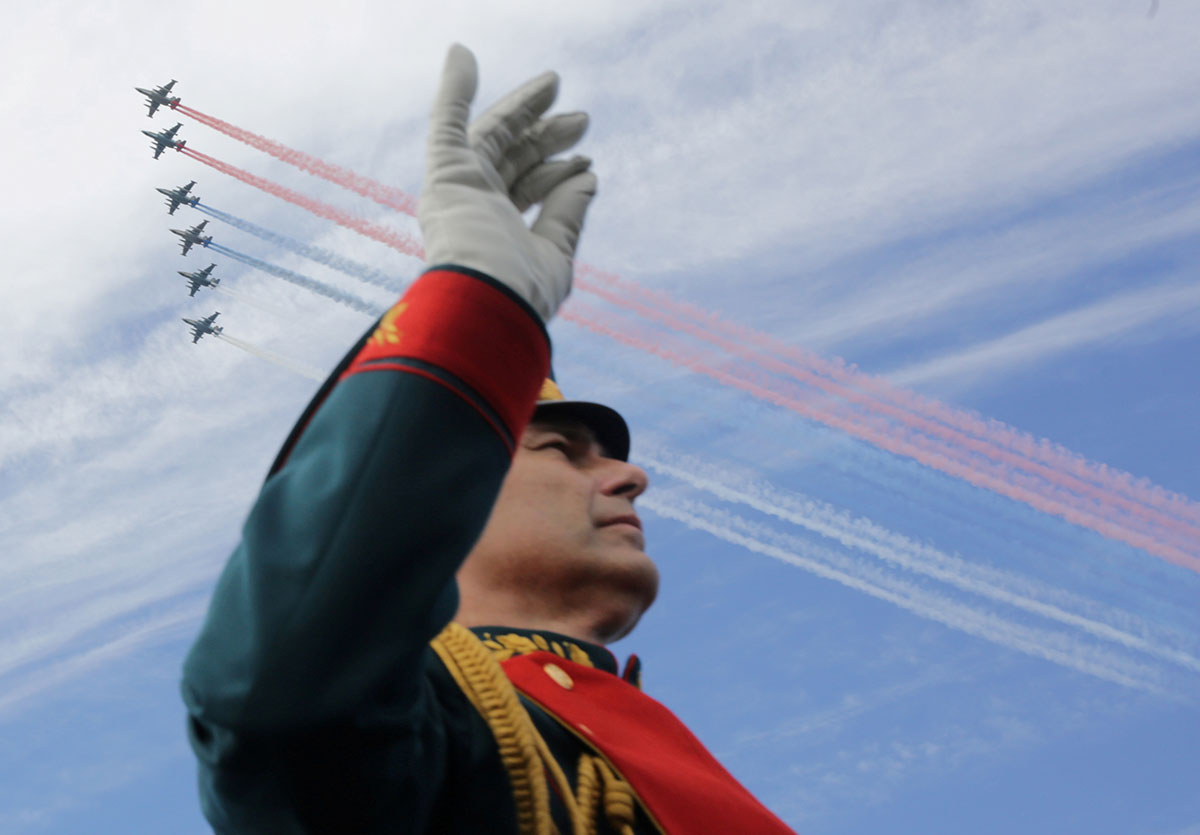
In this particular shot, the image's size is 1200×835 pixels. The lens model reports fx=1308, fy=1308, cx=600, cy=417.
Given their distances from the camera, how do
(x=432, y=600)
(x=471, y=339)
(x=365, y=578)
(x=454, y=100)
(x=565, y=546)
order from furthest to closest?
(x=565, y=546), (x=454, y=100), (x=471, y=339), (x=432, y=600), (x=365, y=578)

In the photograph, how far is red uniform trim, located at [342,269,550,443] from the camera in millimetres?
3736

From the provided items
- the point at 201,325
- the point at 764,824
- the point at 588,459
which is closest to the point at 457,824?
the point at 764,824

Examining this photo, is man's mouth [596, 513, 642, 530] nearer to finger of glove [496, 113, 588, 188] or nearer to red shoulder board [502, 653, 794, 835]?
red shoulder board [502, 653, 794, 835]

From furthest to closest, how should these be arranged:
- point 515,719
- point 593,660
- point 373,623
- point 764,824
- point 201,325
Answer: point 201,325 → point 593,660 → point 764,824 → point 515,719 → point 373,623

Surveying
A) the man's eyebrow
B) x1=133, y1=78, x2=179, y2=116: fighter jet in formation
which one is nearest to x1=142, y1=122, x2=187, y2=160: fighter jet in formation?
x1=133, y1=78, x2=179, y2=116: fighter jet in formation

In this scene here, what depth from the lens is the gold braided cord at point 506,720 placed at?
14.1 feet

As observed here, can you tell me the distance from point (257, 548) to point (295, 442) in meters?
0.70

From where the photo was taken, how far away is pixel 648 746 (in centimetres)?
529

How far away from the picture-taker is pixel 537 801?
4297 mm

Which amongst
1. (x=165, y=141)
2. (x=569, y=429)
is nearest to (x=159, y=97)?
(x=165, y=141)

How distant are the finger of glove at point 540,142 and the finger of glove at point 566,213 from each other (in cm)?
13

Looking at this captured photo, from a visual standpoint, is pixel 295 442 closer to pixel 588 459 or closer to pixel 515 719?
pixel 515 719

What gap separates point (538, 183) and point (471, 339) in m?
1.24

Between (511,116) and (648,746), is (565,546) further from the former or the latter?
(511,116)
